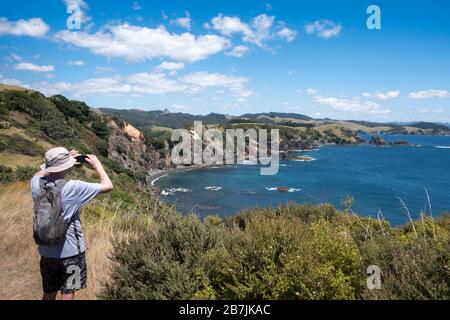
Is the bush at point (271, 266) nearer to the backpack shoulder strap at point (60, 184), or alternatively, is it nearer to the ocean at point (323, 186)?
the backpack shoulder strap at point (60, 184)

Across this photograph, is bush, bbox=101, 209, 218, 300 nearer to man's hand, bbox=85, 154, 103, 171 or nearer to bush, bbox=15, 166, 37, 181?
man's hand, bbox=85, 154, 103, 171

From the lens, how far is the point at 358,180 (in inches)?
3472

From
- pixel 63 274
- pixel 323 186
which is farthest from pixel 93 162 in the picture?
pixel 323 186

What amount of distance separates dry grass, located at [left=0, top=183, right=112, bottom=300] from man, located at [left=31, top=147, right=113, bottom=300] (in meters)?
0.36

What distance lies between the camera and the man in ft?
14.0

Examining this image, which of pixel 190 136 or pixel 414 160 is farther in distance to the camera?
pixel 190 136

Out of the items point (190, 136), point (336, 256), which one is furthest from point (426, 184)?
point (336, 256)

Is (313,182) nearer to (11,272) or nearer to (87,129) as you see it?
(87,129)

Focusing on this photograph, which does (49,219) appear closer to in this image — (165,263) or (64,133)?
(165,263)

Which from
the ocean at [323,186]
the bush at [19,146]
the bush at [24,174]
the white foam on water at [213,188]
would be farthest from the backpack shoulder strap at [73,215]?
the white foam on water at [213,188]

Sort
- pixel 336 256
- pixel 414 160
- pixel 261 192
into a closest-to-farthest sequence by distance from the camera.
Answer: pixel 336 256 → pixel 261 192 → pixel 414 160
